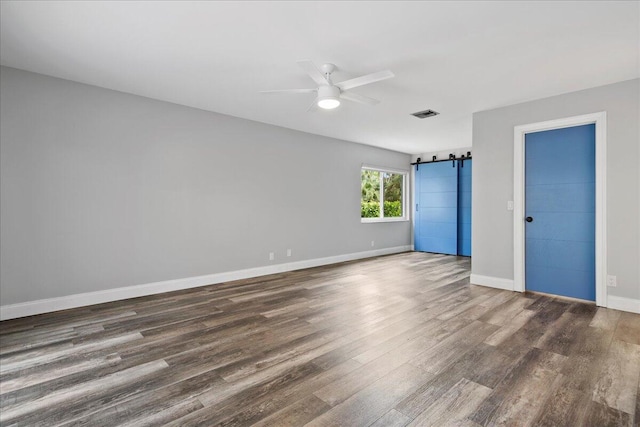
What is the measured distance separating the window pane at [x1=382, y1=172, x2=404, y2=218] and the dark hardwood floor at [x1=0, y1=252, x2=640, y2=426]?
4228 millimetres

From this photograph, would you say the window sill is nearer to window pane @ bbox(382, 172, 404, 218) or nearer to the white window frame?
the white window frame

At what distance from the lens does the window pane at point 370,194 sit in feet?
24.1

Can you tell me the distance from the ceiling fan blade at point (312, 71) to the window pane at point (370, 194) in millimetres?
4272

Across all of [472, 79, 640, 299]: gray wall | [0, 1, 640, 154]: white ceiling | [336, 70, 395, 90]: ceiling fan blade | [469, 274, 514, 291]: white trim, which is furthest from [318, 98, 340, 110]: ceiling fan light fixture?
[469, 274, 514, 291]: white trim

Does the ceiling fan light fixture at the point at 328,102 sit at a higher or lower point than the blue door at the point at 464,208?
higher

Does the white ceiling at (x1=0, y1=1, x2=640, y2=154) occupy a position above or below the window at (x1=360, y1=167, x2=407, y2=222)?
above

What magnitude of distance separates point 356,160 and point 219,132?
126 inches

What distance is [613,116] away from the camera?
3.58 meters

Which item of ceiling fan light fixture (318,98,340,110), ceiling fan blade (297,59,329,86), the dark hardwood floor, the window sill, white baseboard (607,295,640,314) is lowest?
the dark hardwood floor

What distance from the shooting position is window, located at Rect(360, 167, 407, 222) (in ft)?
24.3

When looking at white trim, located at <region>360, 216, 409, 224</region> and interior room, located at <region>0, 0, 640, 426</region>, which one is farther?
white trim, located at <region>360, 216, 409, 224</region>

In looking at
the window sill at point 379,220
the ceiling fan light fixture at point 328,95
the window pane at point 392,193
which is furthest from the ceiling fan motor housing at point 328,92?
the window pane at point 392,193

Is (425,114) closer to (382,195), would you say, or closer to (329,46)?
(329,46)

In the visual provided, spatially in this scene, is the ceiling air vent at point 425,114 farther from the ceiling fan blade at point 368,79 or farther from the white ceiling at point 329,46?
the ceiling fan blade at point 368,79
